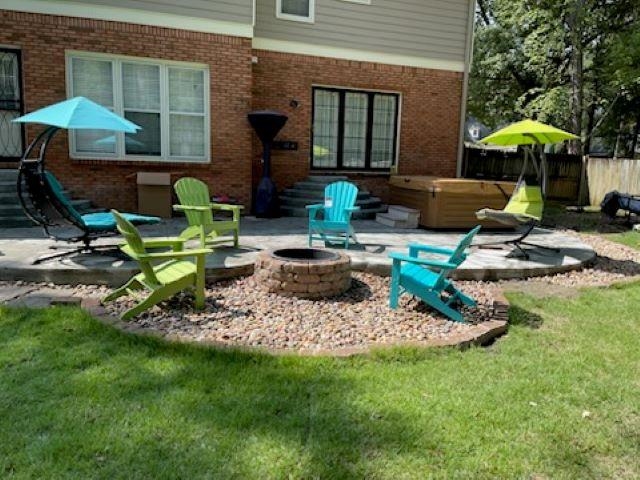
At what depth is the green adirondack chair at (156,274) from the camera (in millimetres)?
4113

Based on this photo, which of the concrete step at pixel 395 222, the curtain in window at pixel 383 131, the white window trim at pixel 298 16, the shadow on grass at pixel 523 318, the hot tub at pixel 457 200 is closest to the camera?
the shadow on grass at pixel 523 318

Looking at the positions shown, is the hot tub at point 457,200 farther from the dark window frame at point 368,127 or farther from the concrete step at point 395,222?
the dark window frame at point 368,127

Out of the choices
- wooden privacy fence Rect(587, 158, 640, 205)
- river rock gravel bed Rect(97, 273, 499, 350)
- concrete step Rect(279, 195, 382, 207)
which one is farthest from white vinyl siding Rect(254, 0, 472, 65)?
river rock gravel bed Rect(97, 273, 499, 350)

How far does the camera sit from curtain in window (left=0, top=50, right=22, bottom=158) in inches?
328

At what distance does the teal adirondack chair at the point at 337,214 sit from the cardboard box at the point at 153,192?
10.4 feet

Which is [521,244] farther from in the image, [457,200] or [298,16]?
[298,16]

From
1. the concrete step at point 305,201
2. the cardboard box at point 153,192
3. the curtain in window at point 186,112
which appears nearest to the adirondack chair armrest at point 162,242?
the cardboard box at point 153,192

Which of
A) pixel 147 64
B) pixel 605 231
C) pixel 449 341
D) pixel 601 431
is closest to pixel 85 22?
pixel 147 64

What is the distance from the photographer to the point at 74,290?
504 centimetres

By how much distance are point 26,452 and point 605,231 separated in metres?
10.6

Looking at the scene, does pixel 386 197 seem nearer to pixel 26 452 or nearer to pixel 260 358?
pixel 260 358

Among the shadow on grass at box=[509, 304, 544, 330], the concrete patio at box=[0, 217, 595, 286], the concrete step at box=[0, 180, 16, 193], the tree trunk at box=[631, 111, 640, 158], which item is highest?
the tree trunk at box=[631, 111, 640, 158]

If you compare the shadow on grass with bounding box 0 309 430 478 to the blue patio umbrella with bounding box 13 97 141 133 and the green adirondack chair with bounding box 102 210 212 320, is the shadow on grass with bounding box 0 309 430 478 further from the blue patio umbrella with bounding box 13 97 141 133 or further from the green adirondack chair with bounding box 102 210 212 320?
the blue patio umbrella with bounding box 13 97 141 133

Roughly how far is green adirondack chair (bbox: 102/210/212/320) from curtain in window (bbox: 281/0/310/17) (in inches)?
286
